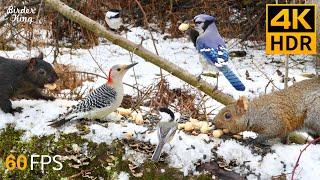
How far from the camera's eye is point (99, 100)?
284cm

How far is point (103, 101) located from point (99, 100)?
2cm

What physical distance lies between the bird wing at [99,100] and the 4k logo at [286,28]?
1.09 m

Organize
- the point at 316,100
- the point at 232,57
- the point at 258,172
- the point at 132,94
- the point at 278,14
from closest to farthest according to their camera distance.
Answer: the point at 258,172 → the point at 316,100 → the point at 278,14 → the point at 132,94 → the point at 232,57

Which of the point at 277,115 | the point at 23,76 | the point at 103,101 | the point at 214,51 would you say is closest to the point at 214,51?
the point at 214,51

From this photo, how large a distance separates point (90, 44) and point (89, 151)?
11.3 ft

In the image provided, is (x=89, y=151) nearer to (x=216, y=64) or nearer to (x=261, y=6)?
(x=216, y=64)

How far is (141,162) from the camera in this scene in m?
2.76

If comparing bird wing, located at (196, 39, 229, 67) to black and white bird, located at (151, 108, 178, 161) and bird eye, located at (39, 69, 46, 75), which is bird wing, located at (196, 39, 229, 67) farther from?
bird eye, located at (39, 69, 46, 75)

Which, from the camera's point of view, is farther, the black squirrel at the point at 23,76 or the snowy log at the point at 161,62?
the snowy log at the point at 161,62

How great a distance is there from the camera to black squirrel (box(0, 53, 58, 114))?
3.22 meters

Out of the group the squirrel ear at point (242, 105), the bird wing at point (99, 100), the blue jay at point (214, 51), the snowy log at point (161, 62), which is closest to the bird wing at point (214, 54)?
the blue jay at point (214, 51)

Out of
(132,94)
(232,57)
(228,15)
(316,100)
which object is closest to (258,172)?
(316,100)

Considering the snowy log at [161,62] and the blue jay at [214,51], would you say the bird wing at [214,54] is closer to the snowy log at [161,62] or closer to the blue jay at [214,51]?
the blue jay at [214,51]

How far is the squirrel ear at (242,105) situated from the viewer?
2895mm
